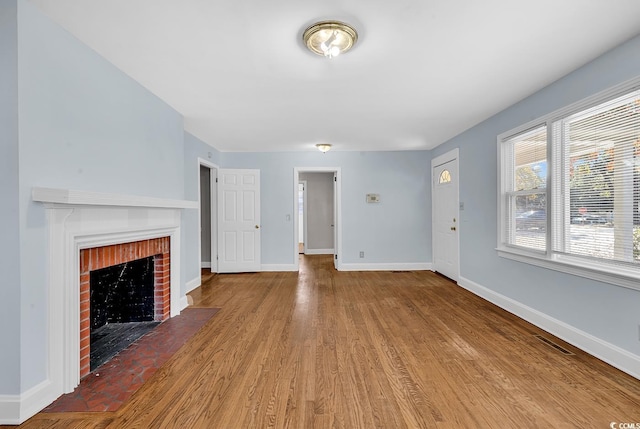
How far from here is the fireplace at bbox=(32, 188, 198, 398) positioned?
1.75 metres

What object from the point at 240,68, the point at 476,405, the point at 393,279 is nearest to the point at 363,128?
the point at 240,68

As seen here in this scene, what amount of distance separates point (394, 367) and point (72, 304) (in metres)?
2.31

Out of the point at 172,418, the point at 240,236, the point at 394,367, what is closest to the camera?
the point at 172,418

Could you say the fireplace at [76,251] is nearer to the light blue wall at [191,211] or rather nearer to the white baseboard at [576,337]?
the light blue wall at [191,211]

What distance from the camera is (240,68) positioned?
240cm

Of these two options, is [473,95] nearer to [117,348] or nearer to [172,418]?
[172,418]

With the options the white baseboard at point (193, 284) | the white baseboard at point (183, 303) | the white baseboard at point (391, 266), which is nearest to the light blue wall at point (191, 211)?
the white baseboard at point (193, 284)

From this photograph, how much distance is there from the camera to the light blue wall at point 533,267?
6.92ft

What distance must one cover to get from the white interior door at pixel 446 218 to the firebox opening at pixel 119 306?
4.40 m

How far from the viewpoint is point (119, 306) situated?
2.91 meters

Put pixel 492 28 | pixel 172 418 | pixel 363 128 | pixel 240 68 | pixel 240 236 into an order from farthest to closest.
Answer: pixel 240 236 < pixel 363 128 < pixel 240 68 < pixel 492 28 < pixel 172 418

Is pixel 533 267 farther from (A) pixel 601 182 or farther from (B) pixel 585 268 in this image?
(A) pixel 601 182

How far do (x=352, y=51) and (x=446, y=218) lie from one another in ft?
12.5

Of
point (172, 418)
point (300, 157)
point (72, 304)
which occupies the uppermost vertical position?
point (300, 157)
